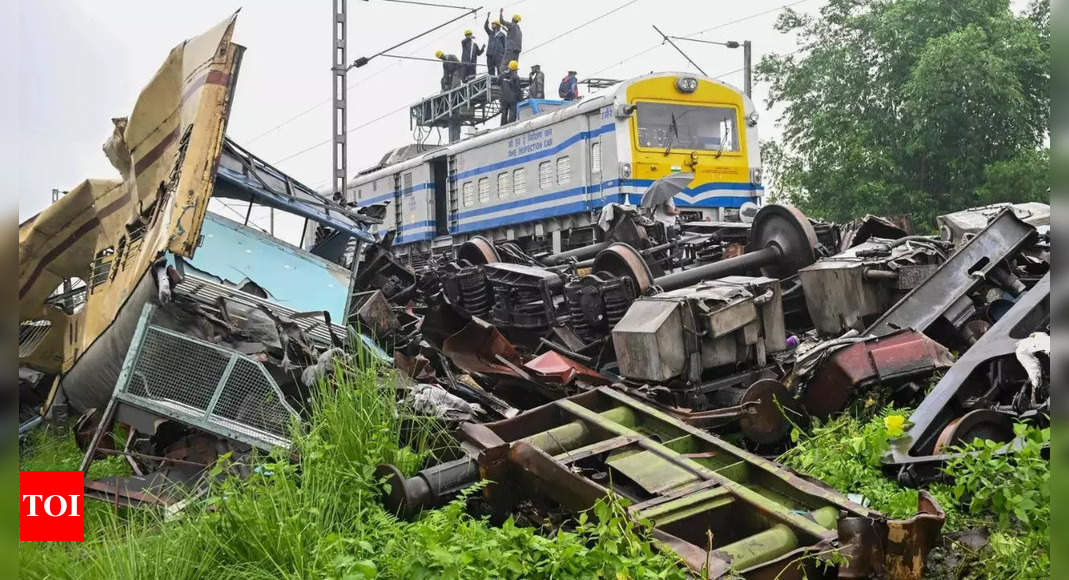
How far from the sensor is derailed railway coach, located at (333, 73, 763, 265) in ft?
47.6

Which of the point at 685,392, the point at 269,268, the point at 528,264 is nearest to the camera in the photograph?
the point at 685,392

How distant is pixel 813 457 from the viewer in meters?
4.99

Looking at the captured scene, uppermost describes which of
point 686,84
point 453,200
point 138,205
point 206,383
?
point 686,84

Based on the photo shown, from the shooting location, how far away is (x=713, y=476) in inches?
163

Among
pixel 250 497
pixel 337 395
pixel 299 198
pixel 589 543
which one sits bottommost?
pixel 589 543

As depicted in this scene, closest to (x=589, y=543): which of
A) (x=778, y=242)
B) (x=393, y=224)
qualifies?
(x=778, y=242)

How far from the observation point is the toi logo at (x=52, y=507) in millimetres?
3645

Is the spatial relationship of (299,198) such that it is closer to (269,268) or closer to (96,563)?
(269,268)

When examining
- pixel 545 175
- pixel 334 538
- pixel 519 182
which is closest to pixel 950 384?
pixel 334 538

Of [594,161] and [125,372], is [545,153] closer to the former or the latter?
[594,161]

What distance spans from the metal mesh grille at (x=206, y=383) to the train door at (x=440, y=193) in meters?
14.2

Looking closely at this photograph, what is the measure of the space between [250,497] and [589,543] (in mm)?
1545

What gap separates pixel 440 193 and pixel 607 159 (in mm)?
6046

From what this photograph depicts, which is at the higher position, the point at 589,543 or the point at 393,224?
the point at 393,224
